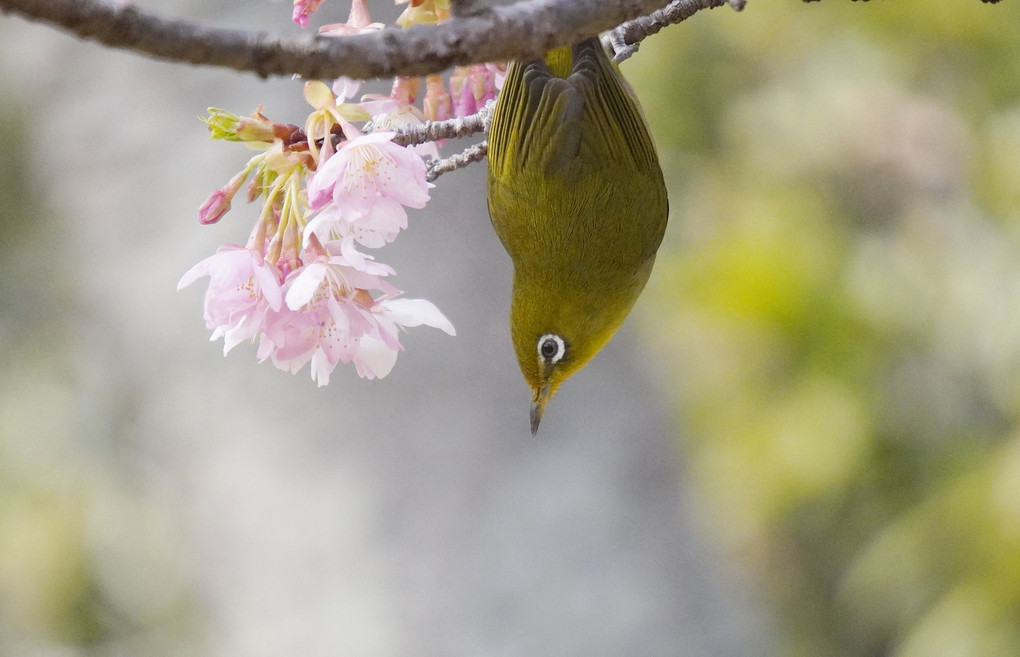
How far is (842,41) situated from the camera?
13.7 feet

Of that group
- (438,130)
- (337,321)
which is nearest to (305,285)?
(337,321)

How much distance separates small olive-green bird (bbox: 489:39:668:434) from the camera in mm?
1575

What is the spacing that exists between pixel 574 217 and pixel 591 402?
3.78 feet

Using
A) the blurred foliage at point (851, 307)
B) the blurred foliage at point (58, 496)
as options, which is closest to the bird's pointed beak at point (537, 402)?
the blurred foliage at point (851, 307)

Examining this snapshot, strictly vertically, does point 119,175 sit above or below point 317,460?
above

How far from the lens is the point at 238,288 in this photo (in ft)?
3.51

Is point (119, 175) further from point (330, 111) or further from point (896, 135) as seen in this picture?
point (896, 135)

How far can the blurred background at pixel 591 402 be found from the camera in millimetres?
2592

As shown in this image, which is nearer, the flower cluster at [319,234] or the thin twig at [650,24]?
the flower cluster at [319,234]

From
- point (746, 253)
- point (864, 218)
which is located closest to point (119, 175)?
point (746, 253)

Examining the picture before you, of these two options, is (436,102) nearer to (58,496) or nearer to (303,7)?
(303,7)

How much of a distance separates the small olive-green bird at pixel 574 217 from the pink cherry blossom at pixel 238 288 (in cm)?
58

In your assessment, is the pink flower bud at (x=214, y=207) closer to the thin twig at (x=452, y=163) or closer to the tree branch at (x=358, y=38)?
the thin twig at (x=452, y=163)

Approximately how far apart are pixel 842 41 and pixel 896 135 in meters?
0.49
